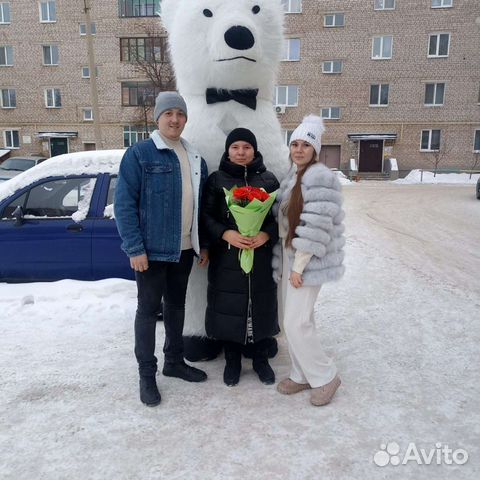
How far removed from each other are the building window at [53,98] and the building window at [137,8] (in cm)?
609

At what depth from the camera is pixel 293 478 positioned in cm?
206

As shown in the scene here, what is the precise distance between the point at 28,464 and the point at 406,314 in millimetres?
3327

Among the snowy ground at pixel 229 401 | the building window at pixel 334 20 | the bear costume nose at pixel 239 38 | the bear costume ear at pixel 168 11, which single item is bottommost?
the snowy ground at pixel 229 401

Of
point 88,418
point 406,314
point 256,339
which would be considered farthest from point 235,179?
point 406,314

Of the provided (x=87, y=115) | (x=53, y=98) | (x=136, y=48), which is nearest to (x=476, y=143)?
(x=136, y=48)

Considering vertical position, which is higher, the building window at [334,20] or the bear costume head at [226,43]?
the building window at [334,20]

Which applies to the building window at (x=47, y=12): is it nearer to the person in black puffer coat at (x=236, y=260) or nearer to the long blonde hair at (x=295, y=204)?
the person in black puffer coat at (x=236, y=260)

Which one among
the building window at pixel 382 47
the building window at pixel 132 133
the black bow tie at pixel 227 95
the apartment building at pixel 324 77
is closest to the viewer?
the black bow tie at pixel 227 95

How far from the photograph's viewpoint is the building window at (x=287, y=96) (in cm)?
2553

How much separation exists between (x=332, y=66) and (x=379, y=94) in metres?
3.09

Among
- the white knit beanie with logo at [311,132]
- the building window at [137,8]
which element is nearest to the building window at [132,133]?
the building window at [137,8]

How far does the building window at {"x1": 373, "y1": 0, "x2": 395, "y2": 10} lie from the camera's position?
24141mm

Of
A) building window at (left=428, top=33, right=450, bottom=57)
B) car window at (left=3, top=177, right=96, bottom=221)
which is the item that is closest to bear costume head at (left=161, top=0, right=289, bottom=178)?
car window at (left=3, top=177, right=96, bottom=221)

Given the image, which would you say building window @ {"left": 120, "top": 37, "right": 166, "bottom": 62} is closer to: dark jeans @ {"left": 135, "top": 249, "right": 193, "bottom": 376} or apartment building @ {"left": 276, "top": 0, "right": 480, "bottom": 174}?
apartment building @ {"left": 276, "top": 0, "right": 480, "bottom": 174}
